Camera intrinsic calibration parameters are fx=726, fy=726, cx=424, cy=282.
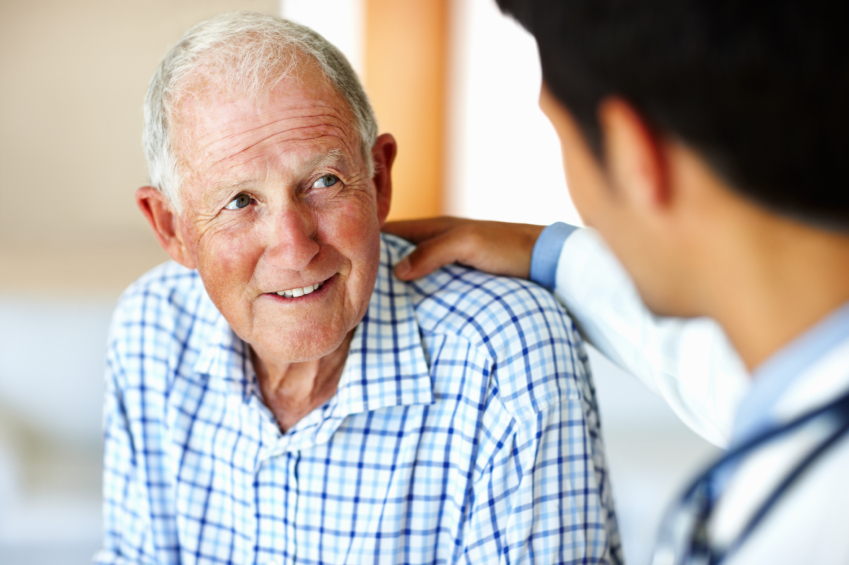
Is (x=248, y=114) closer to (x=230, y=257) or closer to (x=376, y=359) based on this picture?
(x=230, y=257)

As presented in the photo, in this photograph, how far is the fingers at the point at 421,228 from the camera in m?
1.42

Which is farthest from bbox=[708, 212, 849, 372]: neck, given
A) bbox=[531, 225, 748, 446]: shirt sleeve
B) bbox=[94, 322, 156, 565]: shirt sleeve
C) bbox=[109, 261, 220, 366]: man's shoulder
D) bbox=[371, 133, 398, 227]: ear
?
bbox=[94, 322, 156, 565]: shirt sleeve

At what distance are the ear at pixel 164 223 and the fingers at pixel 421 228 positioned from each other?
0.41 meters

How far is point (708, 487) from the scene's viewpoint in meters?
0.61

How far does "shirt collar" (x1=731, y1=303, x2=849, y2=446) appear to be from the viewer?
0.53 meters

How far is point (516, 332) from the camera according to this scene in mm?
1209

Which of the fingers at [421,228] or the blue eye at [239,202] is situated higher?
the blue eye at [239,202]

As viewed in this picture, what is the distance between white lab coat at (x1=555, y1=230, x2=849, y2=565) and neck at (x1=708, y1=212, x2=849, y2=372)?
0.04 metres

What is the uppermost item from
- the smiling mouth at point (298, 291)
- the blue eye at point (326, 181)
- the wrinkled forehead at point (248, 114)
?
the wrinkled forehead at point (248, 114)

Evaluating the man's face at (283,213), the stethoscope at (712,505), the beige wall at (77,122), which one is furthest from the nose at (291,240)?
the beige wall at (77,122)

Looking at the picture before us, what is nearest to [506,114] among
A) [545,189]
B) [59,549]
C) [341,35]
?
[545,189]

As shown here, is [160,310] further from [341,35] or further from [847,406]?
[341,35]

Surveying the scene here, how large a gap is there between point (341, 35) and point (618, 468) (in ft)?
8.06

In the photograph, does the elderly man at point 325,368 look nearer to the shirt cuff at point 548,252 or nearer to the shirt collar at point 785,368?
the shirt cuff at point 548,252
